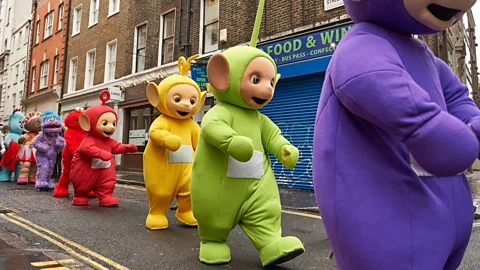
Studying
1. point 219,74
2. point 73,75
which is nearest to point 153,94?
point 219,74

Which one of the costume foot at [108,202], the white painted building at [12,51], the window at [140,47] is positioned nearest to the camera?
the costume foot at [108,202]

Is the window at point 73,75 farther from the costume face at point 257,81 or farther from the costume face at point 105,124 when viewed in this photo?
the costume face at point 257,81

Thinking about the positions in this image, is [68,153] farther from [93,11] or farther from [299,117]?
[93,11]

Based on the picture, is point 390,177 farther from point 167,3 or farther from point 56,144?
point 167,3

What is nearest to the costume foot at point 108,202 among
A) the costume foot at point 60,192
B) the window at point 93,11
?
the costume foot at point 60,192

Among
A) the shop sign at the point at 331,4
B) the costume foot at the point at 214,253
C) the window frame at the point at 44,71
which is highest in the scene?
the window frame at the point at 44,71

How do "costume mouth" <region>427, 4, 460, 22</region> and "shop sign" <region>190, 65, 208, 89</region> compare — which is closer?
"costume mouth" <region>427, 4, 460, 22</region>

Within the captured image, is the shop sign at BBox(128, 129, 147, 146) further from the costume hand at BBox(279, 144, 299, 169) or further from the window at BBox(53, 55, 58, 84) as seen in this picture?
the costume hand at BBox(279, 144, 299, 169)

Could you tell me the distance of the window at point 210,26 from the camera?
1304 centimetres

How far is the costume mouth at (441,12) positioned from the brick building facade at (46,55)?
23.2 m

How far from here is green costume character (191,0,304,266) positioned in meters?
3.09

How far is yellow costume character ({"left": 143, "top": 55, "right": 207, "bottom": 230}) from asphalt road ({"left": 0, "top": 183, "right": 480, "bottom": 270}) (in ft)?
1.27

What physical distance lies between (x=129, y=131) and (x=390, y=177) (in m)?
15.6

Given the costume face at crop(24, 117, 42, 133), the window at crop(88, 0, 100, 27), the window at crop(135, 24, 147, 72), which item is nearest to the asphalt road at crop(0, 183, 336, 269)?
the costume face at crop(24, 117, 42, 133)
